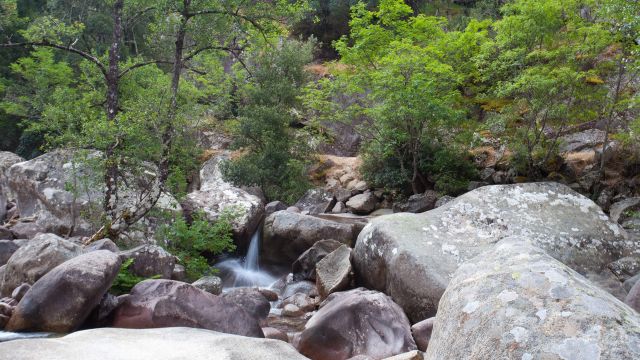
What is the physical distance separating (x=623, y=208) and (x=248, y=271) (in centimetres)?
940

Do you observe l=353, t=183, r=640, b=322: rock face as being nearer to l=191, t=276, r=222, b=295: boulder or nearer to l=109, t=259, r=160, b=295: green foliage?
l=191, t=276, r=222, b=295: boulder

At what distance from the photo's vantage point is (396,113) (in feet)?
50.4

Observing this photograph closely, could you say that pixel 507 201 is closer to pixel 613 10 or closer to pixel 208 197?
pixel 613 10

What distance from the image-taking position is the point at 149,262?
336 inches

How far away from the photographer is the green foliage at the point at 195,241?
10633 millimetres

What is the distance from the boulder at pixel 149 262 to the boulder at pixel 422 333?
443 cm

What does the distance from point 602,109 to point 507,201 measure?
22.7 ft

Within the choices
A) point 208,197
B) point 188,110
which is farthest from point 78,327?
point 188,110

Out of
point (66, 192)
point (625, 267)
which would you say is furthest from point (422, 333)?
point (66, 192)

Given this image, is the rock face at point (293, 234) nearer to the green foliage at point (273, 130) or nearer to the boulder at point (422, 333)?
the boulder at point (422, 333)

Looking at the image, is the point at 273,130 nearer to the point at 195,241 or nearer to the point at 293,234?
the point at 293,234

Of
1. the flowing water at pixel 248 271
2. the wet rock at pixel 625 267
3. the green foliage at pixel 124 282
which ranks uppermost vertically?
the wet rock at pixel 625 267

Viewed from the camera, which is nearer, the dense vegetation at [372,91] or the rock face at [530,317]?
the rock face at [530,317]

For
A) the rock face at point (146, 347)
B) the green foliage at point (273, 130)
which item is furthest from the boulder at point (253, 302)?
the green foliage at point (273, 130)
